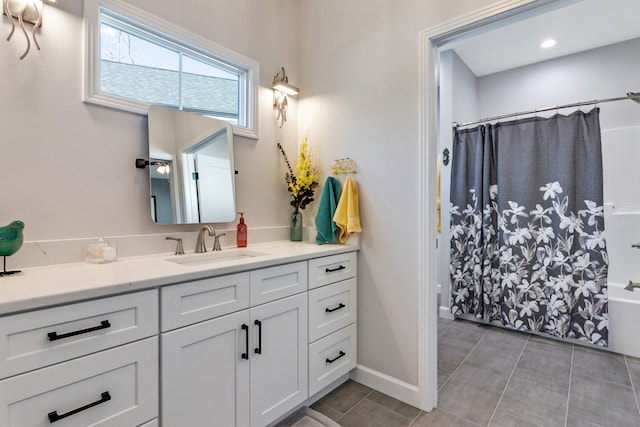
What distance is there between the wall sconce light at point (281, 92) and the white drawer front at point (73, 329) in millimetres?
1661

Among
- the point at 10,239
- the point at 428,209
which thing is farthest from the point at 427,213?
the point at 10,239

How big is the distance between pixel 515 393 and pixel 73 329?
93.5 inches

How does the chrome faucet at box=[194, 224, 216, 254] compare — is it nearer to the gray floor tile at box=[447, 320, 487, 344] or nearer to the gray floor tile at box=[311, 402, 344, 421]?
the gray floor tile at box=[311, 402, 344, 421]

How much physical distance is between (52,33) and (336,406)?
238 centimetres

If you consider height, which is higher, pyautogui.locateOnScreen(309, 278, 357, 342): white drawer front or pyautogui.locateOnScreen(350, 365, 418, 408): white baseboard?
pyautogui.locateOnScreen(309, 278, 357, 342): white drawer front

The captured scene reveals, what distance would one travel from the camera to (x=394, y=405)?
185 cm

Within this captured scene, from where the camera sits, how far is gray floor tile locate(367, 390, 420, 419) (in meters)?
1.77

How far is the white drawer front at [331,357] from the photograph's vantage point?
1777mm

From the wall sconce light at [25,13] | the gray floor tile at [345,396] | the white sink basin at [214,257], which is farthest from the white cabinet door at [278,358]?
the wall sconce light at [25,13]

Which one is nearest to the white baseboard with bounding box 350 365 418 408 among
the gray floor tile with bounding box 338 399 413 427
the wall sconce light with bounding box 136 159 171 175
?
the gray floor tile with bounding box 338 399 413 427

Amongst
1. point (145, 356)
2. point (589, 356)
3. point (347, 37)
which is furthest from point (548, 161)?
point (145, 356)

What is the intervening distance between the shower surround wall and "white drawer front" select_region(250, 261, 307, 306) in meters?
2.30

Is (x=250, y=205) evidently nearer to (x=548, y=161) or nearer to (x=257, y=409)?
(x=257, y=409)

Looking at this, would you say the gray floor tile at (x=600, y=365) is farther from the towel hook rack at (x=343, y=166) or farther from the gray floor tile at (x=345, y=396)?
the towel hook rack at (x=343, y=166)
